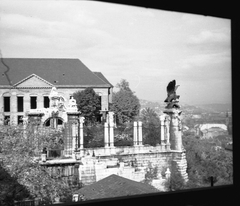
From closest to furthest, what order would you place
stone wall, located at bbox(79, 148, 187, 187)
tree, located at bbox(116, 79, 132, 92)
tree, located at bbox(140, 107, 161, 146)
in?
stone wall, located at bbox(79, 148, 187, 187) < tree, located at bbox(116, 79, 132, 92) < tree, located at bbox(140, 107, 161, 146)

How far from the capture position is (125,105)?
43.6ft

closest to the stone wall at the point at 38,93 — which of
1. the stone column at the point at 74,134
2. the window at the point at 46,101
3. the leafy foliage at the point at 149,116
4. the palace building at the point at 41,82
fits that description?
the palace building at the point at 41,82

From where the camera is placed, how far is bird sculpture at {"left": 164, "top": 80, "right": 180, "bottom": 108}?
10109 mm

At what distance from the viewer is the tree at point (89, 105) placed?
539 inches

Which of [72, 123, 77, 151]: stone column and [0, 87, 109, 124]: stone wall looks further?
[0, 87, 109, 124]: stone wall

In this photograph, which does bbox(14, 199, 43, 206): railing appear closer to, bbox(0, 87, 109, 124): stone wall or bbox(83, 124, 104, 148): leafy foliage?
bbox(83, 124, 104, 148): leafy foliage

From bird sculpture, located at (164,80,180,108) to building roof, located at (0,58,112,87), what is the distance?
587 centimetres

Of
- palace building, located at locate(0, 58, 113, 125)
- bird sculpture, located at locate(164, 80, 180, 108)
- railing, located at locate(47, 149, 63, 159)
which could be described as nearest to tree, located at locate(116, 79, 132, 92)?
bird sculpture, located at locate(164, 80, 180, 108)

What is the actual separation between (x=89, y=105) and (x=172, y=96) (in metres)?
4.78

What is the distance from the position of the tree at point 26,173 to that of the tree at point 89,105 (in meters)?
5.46

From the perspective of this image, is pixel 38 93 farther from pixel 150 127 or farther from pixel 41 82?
pixel 150 127

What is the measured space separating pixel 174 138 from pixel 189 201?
947cm

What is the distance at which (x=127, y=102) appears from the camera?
43.2 ft

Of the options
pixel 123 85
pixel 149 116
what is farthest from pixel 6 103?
pixel 149 116
